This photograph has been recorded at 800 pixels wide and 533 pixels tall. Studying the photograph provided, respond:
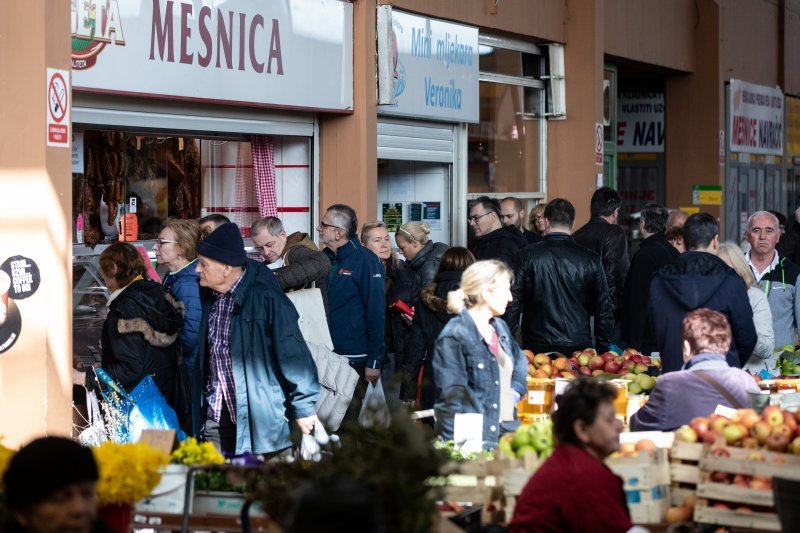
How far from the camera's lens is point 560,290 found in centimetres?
988

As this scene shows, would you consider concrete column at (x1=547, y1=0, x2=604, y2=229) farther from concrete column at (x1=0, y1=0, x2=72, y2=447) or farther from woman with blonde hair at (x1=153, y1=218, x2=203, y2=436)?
concrete column at (x1=0, y1=0, x2=72, y2=447)

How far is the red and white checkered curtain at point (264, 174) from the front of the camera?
1235 cm

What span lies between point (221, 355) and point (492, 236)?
4.92 meters

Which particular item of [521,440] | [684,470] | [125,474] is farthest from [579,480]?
[125,474]

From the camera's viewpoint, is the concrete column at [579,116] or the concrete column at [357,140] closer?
the concrete column at [357,140]

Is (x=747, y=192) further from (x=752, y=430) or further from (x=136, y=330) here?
(x=752, y=430)

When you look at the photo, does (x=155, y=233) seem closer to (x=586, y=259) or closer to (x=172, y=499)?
(x=586, y=259)

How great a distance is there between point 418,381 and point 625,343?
2.69 metres

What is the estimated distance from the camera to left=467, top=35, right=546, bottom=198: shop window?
15.6m

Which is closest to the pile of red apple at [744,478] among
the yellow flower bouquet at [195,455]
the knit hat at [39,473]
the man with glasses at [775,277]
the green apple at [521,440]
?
the green apple at [521,440]

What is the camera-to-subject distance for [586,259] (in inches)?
389

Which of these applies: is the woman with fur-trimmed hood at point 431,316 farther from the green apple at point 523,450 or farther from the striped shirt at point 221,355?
the green apple at point 523,450

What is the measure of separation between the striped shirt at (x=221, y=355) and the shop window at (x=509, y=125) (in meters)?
8.41

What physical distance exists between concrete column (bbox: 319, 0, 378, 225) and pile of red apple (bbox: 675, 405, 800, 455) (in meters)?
6.35
